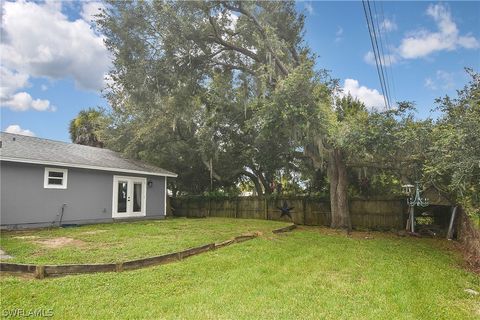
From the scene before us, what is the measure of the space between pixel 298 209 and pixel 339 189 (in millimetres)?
2768

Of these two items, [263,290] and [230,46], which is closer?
[263,290]

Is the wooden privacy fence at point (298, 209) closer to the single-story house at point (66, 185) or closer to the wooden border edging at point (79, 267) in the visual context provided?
the single-story house at point (66, 185)

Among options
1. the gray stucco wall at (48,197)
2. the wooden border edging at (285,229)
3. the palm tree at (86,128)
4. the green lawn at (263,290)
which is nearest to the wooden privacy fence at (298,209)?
the wooden border edging at (285,229)

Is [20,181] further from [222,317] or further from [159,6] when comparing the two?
[222,317]

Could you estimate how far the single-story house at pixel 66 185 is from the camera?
9633mm

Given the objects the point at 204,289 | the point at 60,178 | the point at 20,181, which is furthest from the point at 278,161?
the point at 204,289

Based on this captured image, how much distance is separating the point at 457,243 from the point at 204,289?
28.4 feet

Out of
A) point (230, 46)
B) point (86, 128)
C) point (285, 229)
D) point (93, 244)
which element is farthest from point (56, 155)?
point (86, 128)

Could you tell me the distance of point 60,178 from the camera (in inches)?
426

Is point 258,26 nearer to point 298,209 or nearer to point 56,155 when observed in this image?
point 298,209

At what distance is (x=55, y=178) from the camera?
10.7 m

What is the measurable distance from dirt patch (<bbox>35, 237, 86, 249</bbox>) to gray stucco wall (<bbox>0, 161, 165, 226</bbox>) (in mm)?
2840

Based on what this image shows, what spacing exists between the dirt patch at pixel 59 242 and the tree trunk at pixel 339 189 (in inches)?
341

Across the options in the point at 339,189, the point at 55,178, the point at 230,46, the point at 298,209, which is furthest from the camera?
the point at 298,209
